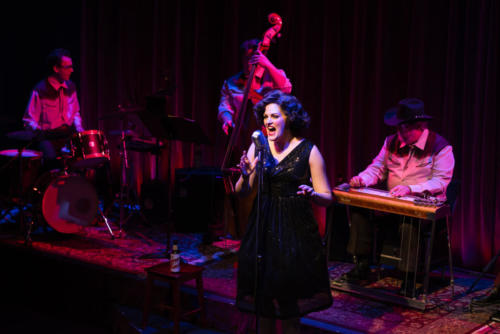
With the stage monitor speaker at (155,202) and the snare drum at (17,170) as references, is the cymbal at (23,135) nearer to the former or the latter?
the snare drum at (17,170)

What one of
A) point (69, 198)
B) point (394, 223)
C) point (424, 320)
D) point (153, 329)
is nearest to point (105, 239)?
point (69, 198)

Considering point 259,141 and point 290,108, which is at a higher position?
point 290,108

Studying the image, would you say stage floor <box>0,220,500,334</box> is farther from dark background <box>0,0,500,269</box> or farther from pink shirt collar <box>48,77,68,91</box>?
pink shirt collar <box>48,77,68,91</box>

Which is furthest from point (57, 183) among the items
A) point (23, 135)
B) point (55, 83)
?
point (55, 83)

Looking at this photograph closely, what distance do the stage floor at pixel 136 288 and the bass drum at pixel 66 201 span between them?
8.7 inches

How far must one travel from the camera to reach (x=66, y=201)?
5.30 m

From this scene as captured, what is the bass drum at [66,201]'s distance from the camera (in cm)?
522

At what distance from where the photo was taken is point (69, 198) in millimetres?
5301

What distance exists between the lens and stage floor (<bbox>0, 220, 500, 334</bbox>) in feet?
11.3

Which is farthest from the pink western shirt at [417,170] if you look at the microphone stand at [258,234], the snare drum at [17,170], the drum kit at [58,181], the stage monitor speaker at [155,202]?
the snare drum at [17,170]

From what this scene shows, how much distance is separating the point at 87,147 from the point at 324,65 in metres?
2.59

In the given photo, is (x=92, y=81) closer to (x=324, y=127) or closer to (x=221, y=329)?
(x=324, y=127)

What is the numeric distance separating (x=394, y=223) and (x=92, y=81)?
578 centimetres

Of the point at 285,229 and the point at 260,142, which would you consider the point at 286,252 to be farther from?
the point at 260,142
